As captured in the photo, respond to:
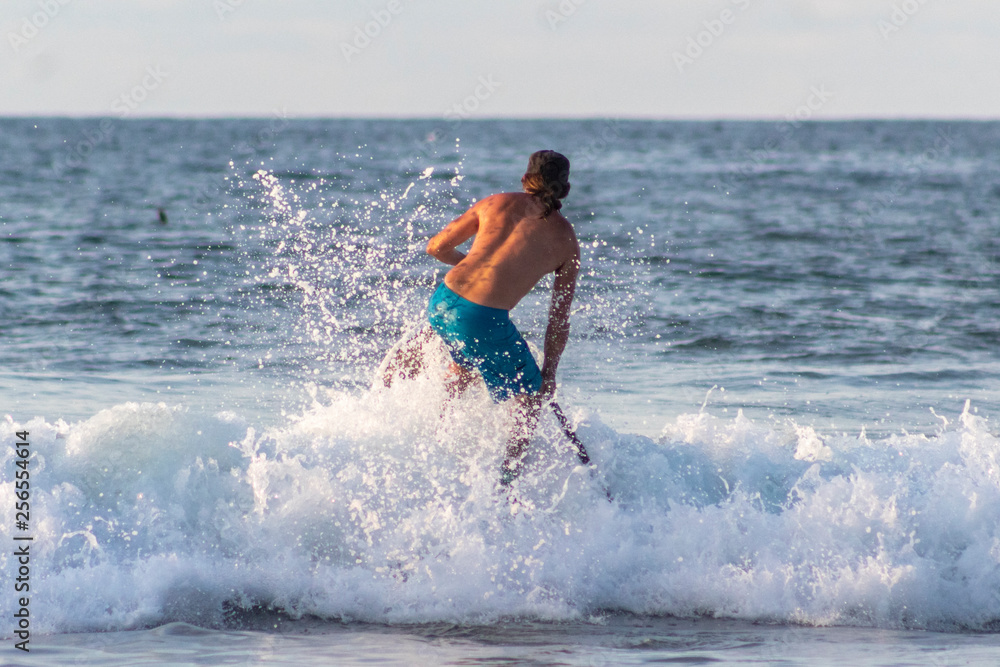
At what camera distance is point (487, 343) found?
514 centimetres

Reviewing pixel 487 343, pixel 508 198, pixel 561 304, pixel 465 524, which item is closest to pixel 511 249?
pixel 508 198

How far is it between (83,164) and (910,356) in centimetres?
3687

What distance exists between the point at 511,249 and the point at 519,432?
3.13 feet

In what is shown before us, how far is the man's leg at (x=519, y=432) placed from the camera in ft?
17.4

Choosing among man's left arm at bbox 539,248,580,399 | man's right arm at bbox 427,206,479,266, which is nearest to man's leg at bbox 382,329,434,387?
man's right arm at bbox 427,206,479,266

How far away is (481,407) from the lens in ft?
18.4

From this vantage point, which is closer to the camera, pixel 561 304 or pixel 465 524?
pixel 561 304

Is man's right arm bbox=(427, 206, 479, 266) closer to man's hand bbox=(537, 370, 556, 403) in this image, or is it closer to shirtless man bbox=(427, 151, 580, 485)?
shirtless man bbox=(427, 151, 580, 485)

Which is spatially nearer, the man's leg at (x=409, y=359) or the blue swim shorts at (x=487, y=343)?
the blue swim shorts at (x=487, y=343)

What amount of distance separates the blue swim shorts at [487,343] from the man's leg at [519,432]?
0.18ft

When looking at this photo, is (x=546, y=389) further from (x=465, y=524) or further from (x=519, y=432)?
(x=465, y=524)

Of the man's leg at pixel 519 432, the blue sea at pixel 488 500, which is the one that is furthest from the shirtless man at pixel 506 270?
the blue sea at pixel 488 500

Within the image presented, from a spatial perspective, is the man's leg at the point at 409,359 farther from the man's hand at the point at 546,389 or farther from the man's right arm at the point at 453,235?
the man's hand at the point at 546,389

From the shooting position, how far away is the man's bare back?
16.6 ft
